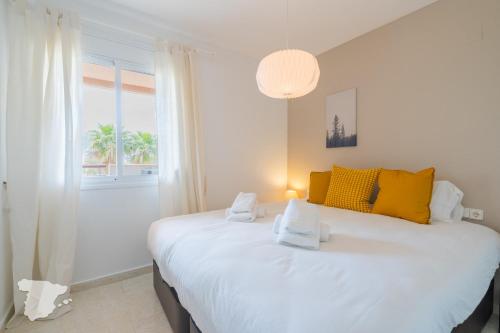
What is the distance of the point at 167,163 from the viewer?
227 centimetres

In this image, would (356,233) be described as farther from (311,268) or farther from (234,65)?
(234,65)

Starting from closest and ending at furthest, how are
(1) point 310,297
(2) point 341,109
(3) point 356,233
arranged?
(1) point 310,297, (3) point 356,233, (2) point 341,109

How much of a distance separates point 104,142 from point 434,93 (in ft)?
10.1

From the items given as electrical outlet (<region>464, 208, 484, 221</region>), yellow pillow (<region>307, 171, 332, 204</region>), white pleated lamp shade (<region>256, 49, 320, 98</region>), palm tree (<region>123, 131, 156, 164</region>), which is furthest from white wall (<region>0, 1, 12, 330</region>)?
electrical outlet (<region>464, 208, 484, 221</region>)

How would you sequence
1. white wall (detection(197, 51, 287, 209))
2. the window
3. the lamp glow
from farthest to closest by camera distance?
the lamp glow → white wall (detection(197, 51, 287, 209)) → the window

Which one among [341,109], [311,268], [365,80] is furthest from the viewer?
[341,109]

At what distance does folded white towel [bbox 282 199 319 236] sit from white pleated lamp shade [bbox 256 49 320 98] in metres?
0.81

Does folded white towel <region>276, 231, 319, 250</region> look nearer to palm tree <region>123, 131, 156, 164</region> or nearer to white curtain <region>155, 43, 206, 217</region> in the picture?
white curtain <region>155, 43, 206, 217</region>

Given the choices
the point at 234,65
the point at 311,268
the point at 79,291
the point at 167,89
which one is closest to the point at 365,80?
the point at 234,65

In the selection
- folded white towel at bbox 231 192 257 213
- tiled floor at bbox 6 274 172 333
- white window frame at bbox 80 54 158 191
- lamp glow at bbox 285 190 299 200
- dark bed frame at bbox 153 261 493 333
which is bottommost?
tiled floor at bbox 6 274 172 333

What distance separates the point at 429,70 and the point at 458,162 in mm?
855

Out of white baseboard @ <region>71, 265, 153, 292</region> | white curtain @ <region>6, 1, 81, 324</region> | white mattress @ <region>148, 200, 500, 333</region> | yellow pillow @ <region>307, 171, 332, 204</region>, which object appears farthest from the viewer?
yellow pillow @ <region>307, 171, 332, 204</region>

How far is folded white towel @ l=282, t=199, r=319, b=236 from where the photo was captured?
1207 millimetres

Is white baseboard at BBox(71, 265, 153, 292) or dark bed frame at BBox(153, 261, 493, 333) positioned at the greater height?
dark bed frame at BBox(153, 261, 493, 333)
